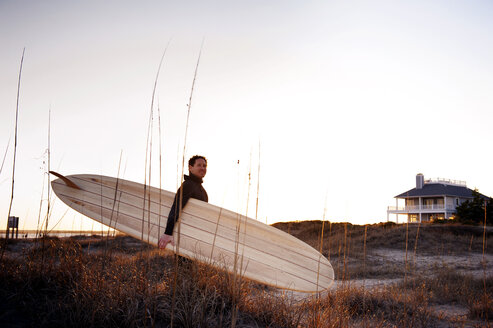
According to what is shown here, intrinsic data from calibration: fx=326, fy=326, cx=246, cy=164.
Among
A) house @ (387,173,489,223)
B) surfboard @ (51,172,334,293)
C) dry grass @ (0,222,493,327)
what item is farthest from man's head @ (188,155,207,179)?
house @ (387,173,489,223)

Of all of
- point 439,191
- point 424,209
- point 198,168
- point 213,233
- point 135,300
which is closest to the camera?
point 135,300

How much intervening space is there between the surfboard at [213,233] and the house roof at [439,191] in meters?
28.1

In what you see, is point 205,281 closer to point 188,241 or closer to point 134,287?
point 134,287

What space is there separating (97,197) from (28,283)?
2.32 meters

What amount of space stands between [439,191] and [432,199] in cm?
155

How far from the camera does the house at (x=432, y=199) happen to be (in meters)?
27.4

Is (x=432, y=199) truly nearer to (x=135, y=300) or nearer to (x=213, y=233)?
(x=213, y=233)

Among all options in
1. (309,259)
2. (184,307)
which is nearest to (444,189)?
(309,259)

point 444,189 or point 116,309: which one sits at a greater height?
point 444,189

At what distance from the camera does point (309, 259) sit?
11.0ft

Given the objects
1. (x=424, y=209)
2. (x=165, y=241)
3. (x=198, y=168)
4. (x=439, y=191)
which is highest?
(x=439, y=191)

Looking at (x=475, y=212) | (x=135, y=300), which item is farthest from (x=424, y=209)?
(x=135, y=300)

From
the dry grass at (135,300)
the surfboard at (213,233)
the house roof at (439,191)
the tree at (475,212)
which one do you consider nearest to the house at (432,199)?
the house roof at (439,191)

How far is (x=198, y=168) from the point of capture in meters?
3.27
